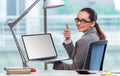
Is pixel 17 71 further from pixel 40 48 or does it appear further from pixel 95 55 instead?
pixel 40 48

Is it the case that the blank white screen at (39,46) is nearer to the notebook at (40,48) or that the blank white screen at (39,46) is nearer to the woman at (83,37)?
the notebook at (40,48)

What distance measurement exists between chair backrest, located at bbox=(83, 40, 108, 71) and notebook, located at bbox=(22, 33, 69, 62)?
0.56 meters

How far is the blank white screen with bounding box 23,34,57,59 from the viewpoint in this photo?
3645mm

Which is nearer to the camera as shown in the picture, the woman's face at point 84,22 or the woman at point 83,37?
the woman at point 83,37

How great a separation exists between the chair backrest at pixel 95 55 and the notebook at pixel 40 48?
0.56 m

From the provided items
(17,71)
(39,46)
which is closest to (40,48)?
(39,46)

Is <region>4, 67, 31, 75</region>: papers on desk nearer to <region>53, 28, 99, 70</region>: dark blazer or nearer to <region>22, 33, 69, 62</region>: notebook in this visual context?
<region>53, 28, 99, 70</region>: dark blazer

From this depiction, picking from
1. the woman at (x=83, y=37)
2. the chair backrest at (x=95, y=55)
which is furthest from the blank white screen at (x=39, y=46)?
the chair backrest at (x=95, y=55)

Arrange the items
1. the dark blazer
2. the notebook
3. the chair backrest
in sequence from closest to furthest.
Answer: the chair backrest → the dark blazer → the notebook

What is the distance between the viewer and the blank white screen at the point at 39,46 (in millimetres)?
3645

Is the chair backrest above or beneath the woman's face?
beneath

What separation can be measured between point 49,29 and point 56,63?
1.51 meters

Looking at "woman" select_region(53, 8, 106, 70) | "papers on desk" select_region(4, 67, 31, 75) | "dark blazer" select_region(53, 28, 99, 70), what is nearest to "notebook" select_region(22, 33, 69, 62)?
"woman" select_region(53, 8, 106, 70)

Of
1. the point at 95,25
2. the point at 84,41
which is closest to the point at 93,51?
the point at 84,41
